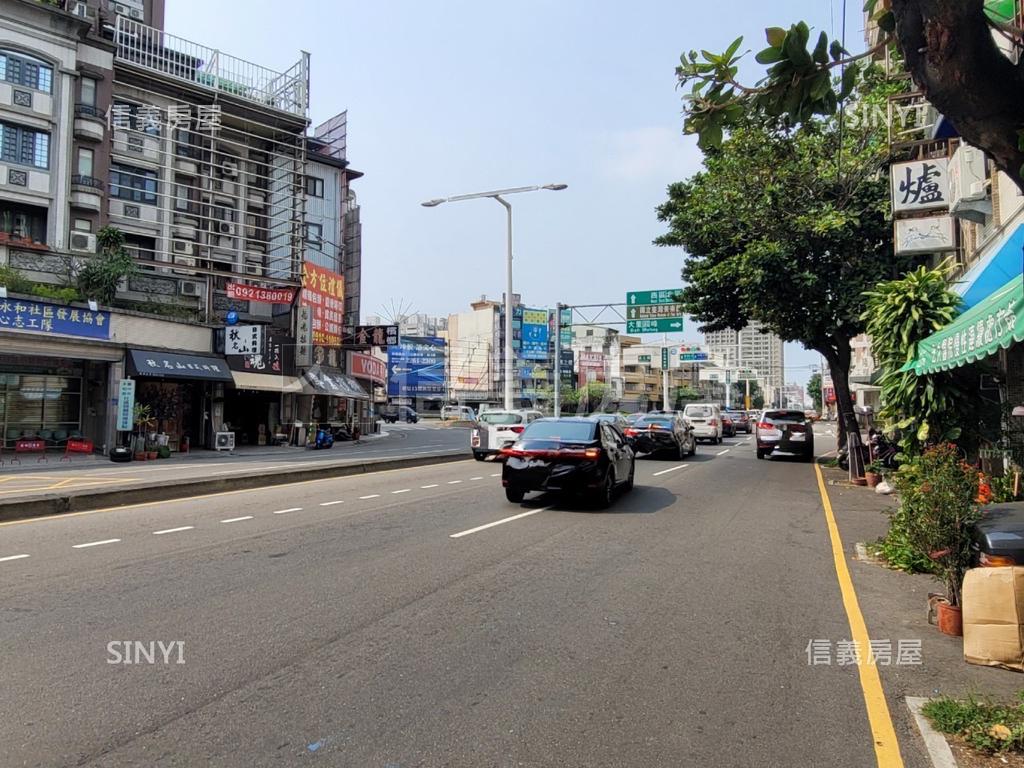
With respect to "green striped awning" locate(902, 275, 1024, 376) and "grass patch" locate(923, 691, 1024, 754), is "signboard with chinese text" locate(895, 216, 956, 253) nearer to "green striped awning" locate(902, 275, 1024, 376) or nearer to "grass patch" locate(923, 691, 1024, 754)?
"green striped awning" locate(902, 275, 1024, 376)

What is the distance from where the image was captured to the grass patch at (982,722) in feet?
11.9

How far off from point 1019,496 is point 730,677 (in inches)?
328

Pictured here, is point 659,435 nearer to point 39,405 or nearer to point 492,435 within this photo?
point 492,435

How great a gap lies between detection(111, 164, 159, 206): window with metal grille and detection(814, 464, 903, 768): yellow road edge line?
35343mm

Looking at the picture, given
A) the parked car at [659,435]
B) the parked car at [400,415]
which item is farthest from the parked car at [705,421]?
the parked car at [400,415]

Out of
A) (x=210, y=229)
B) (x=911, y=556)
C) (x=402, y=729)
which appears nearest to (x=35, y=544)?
(x=402, y=729)

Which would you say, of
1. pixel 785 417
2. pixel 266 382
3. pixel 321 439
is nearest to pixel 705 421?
pixel 785 417

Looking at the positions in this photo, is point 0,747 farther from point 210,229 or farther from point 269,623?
point 210,229

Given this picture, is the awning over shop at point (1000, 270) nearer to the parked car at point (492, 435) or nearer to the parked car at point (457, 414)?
the parked car at point (492, 435)

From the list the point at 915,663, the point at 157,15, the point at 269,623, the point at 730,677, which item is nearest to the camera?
the point at 730,677

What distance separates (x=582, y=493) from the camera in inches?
457

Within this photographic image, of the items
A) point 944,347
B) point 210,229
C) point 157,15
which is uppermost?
point 157,15

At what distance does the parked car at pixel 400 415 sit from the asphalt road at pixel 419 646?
62.8m

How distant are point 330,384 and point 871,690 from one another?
3303cm
